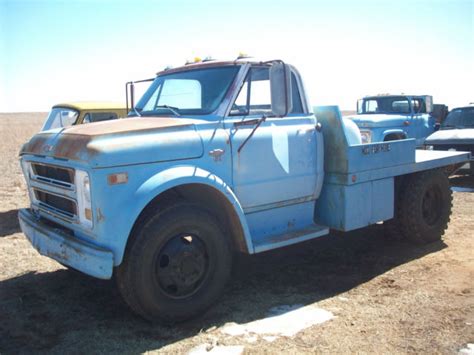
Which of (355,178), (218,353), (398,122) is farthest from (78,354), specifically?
(398,122)

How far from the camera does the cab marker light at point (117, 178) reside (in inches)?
136

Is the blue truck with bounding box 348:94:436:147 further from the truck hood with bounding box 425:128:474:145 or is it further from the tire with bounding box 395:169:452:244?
the tire with bounding box 395:169:452:244

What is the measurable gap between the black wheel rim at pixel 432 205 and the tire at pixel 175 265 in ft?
10.8

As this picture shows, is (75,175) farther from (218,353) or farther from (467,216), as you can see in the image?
(467,216)

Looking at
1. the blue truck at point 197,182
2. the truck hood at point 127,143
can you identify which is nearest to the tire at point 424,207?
the blue truck at point 197,182

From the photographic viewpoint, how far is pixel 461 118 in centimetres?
1162

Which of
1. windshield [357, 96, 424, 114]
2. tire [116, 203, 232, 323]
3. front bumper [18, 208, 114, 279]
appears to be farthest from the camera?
windshield [357, 96, 424, 114]

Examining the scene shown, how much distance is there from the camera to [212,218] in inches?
159

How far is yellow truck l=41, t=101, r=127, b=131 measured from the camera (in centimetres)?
913

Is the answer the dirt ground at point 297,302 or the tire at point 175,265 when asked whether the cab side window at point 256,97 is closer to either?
the tire at point 175,265

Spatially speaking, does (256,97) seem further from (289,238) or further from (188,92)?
(289,238)

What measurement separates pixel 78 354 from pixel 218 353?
1036mm

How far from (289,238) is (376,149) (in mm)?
1608

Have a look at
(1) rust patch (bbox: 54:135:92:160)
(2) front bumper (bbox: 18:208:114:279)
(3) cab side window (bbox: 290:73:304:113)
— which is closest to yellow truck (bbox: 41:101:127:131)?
(2) front bumper (bbox: 18:208:114:279)
